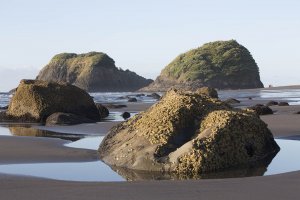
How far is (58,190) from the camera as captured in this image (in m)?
5.95

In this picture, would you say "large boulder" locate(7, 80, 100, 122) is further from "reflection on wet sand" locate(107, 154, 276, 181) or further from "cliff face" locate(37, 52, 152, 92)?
"cliff face" locate(37, 52, 152, 92)

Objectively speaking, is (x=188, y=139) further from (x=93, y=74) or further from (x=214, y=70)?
(x=93, y=74)

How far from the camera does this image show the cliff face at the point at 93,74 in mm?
107250

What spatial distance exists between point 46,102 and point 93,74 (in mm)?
90876

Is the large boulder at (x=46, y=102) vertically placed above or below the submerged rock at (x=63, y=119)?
above

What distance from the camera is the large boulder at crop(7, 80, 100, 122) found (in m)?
18.8

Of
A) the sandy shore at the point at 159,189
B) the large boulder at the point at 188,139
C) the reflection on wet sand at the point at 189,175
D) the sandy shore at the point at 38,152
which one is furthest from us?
the sandy shore at the point at 38,152

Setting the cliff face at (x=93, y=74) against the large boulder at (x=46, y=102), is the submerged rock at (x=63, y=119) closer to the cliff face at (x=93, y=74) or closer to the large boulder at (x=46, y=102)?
the large boulder at (x=46, y=102)

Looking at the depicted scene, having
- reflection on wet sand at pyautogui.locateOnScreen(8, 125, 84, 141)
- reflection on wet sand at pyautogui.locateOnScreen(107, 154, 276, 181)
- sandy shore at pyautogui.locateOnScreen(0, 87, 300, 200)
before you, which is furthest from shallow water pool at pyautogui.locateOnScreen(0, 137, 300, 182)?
reflection on wet sand at pyautogui.locateOnScreen(8, 125, 84, 141)

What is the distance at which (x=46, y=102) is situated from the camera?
18844mm

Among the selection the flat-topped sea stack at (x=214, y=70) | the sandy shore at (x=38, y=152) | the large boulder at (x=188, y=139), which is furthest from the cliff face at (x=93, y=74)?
the large boulder at (x=188, y=139)

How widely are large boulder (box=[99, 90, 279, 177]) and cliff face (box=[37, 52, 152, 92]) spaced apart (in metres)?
93.7

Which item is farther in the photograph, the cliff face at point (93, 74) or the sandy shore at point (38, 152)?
the cliff face at point (93, 74)

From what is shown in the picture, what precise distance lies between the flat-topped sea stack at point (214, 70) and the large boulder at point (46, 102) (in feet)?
222
